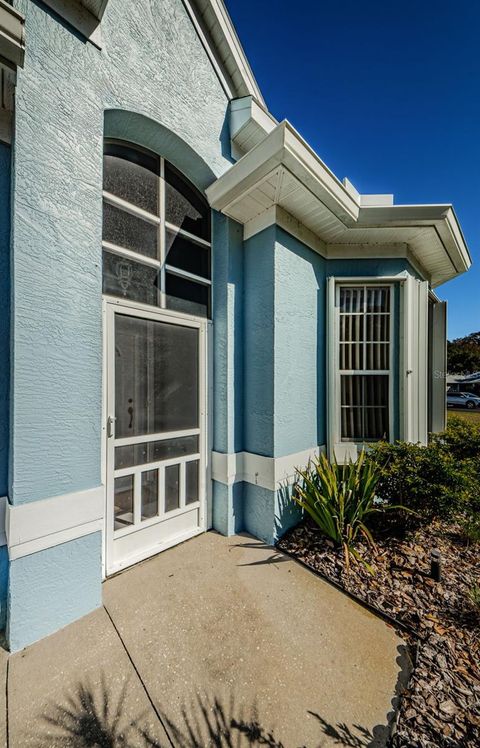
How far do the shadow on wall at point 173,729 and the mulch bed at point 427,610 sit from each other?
0.75 ft

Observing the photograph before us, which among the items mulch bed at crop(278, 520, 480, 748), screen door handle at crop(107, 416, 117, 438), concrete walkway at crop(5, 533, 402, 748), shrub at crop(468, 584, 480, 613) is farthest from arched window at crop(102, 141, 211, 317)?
shrub at crop(468, 584, 480, 613)

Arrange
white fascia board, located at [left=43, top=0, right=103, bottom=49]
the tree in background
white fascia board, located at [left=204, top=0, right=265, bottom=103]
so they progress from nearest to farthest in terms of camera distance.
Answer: white fascia board, located at [left=43, top=0, right=103, bottom=49] → white fascia board, located at [left=204, top=0, right=265, bottom=103] → the tree in background

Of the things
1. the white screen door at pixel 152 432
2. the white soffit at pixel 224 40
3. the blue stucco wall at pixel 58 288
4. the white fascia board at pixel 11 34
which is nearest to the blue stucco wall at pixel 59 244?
the blue stucco wall at pixel 58 288

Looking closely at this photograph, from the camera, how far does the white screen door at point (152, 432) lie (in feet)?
9.04

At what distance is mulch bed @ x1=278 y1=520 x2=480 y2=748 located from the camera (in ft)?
5.03

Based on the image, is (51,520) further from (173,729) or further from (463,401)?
(463,401)

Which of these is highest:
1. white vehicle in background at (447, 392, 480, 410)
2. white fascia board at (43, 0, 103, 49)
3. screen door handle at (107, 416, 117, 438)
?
white fascia board at (43, 0, 103, 49)

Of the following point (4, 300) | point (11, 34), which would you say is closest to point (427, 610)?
point (4, 300)

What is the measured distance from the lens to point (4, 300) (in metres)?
2.03

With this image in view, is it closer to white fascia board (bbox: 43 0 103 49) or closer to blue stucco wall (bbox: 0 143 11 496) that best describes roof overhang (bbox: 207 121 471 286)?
white fascia board (bbox: 43 0 103 49)

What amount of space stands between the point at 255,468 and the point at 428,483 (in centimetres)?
188

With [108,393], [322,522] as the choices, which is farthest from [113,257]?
[322,522]

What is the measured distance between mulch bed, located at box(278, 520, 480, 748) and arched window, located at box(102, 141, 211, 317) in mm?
3037

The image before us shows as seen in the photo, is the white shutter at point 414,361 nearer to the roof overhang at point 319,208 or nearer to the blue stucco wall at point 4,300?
the roof overhang at point 319,208
